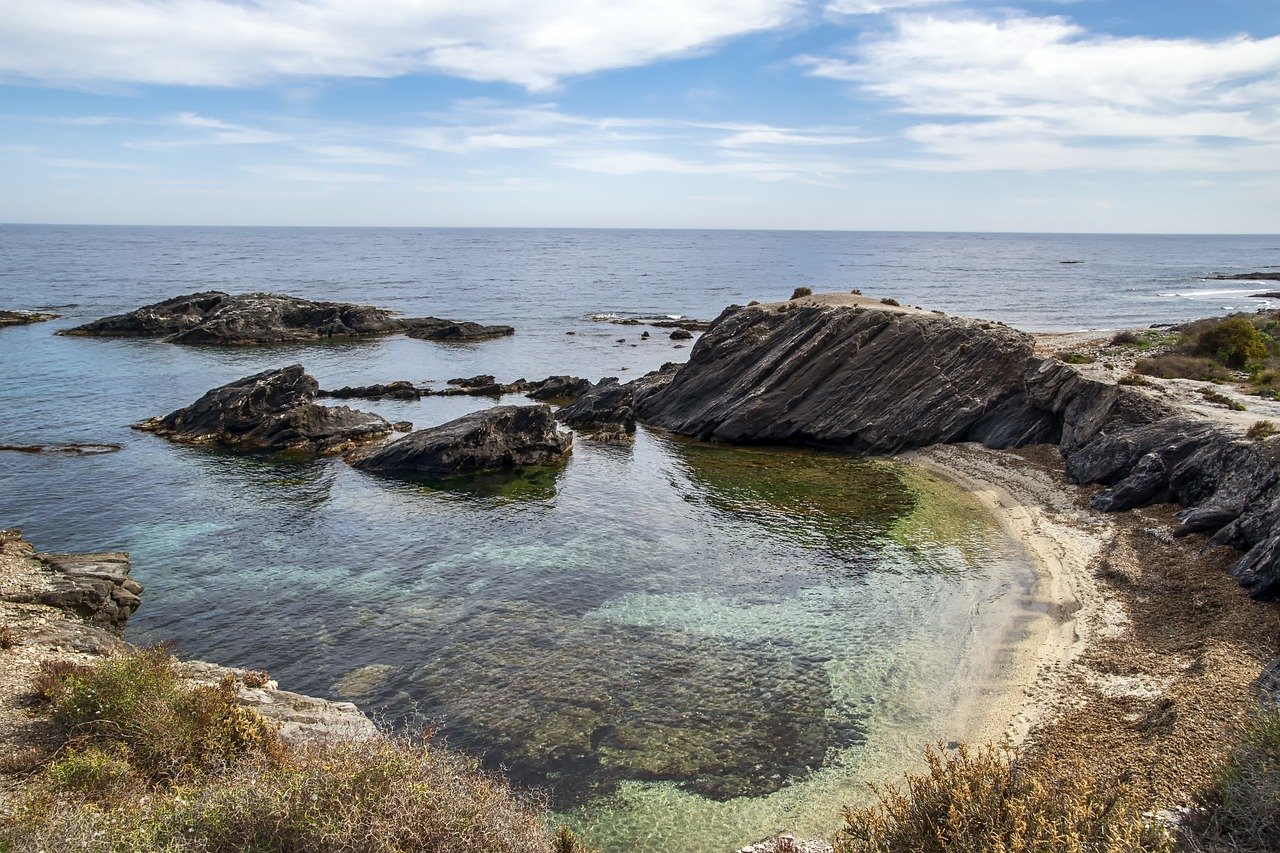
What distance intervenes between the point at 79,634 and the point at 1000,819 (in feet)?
68.4

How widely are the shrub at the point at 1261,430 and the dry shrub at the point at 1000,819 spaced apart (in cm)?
2283

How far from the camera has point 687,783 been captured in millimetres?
16391

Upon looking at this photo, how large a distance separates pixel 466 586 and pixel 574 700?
802 centimetres

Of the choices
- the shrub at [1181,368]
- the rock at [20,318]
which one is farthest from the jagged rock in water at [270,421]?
the rock at [20,318]

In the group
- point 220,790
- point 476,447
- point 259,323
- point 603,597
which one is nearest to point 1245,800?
point 220,790

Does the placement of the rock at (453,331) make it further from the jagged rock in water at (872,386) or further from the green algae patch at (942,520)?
the green algae patch at (942,520)

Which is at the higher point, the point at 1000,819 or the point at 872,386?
the point at 872,386

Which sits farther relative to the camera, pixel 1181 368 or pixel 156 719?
pixel 1181 368

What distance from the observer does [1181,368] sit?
143 ft

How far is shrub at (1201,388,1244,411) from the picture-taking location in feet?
108

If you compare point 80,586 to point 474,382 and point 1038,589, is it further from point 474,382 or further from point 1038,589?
point 474,382

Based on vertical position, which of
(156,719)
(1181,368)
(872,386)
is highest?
(1181,368)

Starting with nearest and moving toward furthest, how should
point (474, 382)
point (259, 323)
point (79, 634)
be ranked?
point (79, 634) → point (474, 382) → point (259, 323)

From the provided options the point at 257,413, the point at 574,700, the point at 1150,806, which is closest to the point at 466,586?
the point at 574,700
